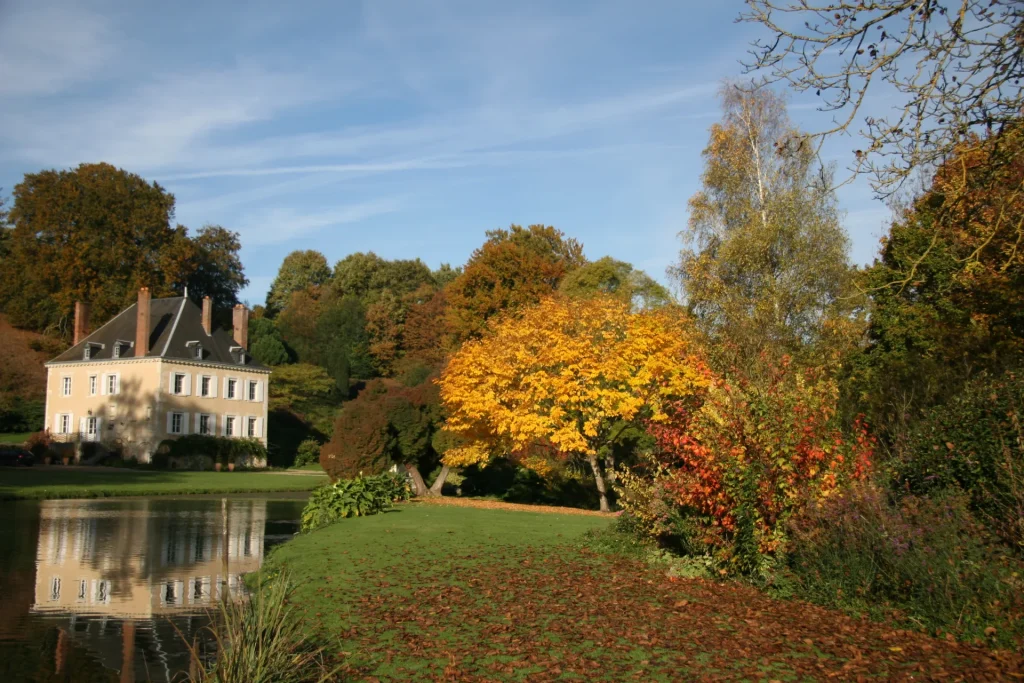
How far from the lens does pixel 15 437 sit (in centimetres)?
5334

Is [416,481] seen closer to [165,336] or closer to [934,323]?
[934,323]

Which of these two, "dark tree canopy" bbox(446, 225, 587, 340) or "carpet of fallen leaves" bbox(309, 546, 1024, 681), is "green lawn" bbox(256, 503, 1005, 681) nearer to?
"carpet of fallen leaves" bbox(309, 546, 1024, 681)

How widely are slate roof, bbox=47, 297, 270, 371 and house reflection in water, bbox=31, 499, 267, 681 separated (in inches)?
1201

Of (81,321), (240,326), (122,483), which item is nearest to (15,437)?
(81,321)

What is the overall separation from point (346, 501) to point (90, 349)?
40.9m

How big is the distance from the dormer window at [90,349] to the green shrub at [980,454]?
52.2m

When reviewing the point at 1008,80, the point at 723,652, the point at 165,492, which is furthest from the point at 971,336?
the point at 165,492

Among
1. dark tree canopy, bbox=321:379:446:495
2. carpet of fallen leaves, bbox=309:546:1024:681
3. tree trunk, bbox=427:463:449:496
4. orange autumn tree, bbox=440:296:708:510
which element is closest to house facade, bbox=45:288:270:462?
dark tree canopy, bbox=321:379:446:495

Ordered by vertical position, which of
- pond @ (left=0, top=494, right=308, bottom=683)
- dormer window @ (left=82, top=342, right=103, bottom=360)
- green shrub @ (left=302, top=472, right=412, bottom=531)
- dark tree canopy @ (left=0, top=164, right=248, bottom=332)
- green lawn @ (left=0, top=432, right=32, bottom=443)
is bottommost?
pond @ (left=0, top=494, right=308, bottom=683)

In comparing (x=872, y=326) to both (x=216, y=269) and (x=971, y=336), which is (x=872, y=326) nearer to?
(x=971, y=336)

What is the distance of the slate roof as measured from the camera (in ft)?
175

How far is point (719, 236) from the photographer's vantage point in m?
29.0

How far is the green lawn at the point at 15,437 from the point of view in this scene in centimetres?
5182

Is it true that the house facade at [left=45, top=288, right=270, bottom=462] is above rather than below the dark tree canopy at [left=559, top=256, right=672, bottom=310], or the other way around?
below
